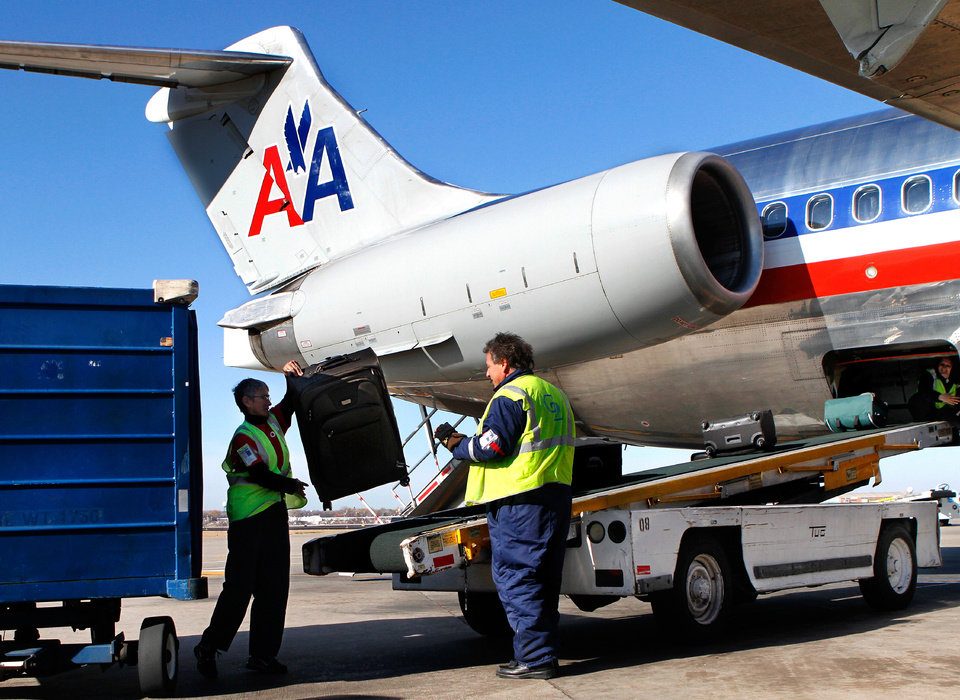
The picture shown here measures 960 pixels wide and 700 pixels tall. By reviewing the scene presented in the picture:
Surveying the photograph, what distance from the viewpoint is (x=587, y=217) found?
31.7 ft

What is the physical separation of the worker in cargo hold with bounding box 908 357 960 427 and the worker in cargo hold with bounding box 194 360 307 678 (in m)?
6.49

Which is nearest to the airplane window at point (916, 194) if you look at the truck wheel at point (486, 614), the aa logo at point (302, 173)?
the truck wheel at point (486, 614)

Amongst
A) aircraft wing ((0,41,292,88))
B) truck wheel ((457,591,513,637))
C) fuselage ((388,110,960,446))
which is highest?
aircraft wing ((0,41,292,88))

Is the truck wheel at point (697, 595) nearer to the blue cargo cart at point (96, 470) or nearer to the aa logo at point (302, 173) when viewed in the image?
the blue cargo cart at point (96, 470)

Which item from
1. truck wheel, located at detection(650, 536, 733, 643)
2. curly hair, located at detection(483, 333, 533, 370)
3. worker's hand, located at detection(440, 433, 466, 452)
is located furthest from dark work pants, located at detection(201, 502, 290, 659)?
truck wheel, located at detection(650, 536, 733, 643)

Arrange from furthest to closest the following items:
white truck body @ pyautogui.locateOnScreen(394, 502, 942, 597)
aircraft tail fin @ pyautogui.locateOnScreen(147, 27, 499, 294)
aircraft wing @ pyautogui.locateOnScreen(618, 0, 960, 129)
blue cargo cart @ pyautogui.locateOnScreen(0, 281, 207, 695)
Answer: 1. aircraft tail fin @ pyautogui.locateOnScreen(147, 27, 499, 294)
2. white truck body @ pyautogui.locateOnScreen(394, 502, 942, 597)
3. blue cargo cart @ pyautogui.locateOnScreen(0, 281, 207, 695)
4. aircraft wing @ pyautogui.locateOnScreen(618, 0, 960, 129)

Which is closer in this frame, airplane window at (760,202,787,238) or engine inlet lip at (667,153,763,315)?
engine inlet lip at (667,153,763,315)

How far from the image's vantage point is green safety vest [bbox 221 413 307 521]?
649 centimetres

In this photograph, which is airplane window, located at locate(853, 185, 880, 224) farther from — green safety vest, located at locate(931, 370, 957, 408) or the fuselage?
green safety vest, located at locate(931, 370, 957, 408)

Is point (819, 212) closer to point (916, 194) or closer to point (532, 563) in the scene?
point (916, 194)

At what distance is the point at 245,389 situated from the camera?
6.62 metres

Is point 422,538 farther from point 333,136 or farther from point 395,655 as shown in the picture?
point 333,136

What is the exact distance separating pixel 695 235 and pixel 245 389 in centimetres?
463

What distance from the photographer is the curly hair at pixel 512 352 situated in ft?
20.8
